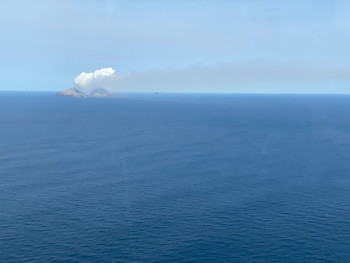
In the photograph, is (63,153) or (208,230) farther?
(63,153)

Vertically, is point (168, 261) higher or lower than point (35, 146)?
lower

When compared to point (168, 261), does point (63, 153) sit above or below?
above

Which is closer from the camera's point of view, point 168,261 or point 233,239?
point 168,261

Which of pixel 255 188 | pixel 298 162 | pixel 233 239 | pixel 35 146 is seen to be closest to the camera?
pixel 233 239

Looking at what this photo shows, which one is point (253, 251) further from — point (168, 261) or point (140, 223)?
point (140, 223)

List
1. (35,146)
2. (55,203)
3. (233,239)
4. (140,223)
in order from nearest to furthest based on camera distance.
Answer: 1. (233,239)
2. (140,223)
3. (55,203)
4. (35,146)

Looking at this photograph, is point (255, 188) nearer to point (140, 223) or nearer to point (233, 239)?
point (233, 239)

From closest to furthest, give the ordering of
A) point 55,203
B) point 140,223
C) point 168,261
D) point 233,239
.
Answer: point 168,261 → point 233,239 → point 140,223 → point 55,203

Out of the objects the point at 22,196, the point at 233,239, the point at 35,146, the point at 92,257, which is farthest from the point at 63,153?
the point at 233,239

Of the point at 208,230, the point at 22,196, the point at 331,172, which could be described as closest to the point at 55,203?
the point at 22,196
